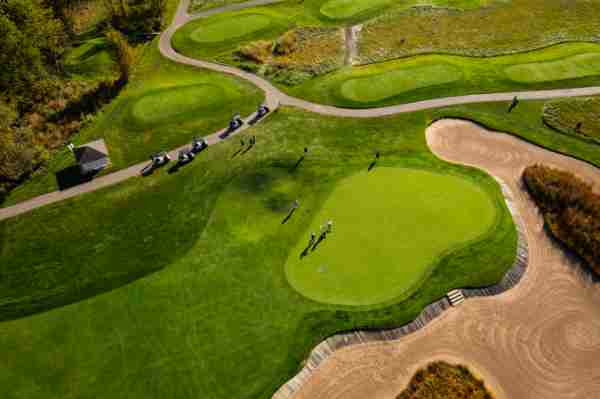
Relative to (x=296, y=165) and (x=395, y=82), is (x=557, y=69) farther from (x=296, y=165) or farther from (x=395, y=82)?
(x=296, y=165)

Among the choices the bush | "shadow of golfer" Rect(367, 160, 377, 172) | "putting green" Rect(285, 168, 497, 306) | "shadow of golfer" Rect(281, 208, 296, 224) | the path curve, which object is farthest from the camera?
"shadow of golfer" Rect(367, 160, 377, 172)

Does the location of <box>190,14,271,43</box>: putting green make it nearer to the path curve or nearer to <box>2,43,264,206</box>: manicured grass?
<box>2,43,264,206</box>: manicured grass

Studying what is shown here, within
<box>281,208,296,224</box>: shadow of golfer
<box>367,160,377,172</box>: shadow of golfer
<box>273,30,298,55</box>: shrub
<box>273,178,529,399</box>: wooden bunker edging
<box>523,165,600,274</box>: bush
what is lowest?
<box>273,178,529,399</box>: wooden bunker edging

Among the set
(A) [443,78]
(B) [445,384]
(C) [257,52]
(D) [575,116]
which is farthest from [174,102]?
(D) [575,116]

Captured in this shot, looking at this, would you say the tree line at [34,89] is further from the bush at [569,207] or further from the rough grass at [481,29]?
the bush at [569,207]

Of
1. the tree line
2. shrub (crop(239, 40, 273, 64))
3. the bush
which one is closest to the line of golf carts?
the tree line

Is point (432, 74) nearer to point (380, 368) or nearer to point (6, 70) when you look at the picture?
point (380, 368)
